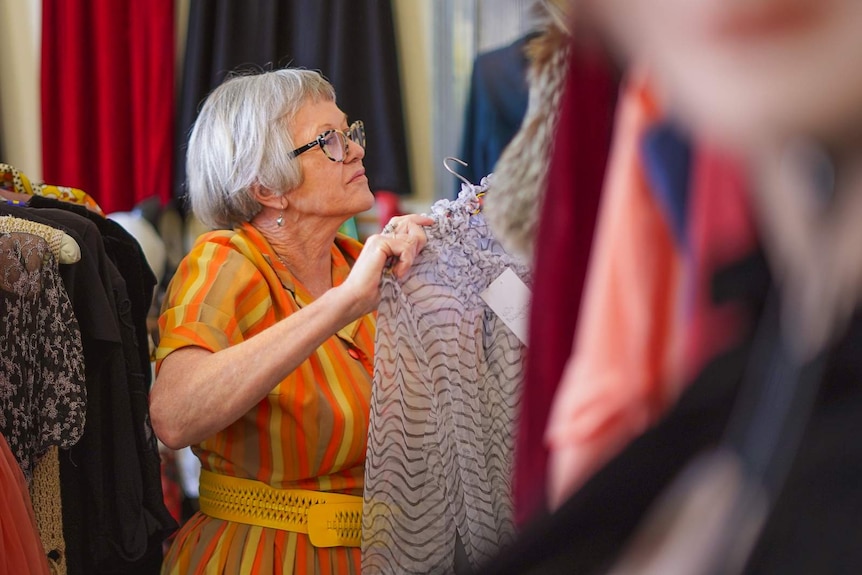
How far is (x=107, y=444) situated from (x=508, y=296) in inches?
39.6

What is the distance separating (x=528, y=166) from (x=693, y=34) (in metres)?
0.18

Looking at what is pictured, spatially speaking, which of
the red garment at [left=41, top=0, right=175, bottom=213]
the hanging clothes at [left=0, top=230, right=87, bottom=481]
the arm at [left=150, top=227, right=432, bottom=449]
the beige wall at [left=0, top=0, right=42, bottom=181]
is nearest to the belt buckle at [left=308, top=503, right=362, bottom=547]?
the arm at [left=150, top=227, right=432, bottom=449]

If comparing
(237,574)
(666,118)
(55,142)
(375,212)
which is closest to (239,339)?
(237,574)

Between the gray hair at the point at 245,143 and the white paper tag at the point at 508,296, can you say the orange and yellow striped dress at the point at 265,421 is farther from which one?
the white paper tag at the point at 508,296

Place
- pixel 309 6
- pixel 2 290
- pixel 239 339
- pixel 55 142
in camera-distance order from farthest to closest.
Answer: pixel 55 142 → pixel 309 6 → pixel 2 290 → pixel 239 339

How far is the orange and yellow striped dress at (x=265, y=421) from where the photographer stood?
1.39m

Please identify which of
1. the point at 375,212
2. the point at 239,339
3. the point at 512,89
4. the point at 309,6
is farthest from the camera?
the point at 309,6

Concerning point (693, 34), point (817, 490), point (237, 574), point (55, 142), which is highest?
point (693, 34)

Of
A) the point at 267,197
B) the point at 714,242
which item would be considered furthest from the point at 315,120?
the point at 714,242

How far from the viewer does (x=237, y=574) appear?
1424 mm

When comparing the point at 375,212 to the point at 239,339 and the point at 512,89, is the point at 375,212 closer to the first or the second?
the point at 239,339

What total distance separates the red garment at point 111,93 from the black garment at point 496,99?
7.17 feet

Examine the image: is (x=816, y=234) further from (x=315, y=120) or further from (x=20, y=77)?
(x=20, y=77)

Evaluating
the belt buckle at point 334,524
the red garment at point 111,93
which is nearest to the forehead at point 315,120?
the belt buckle at point 334,524
